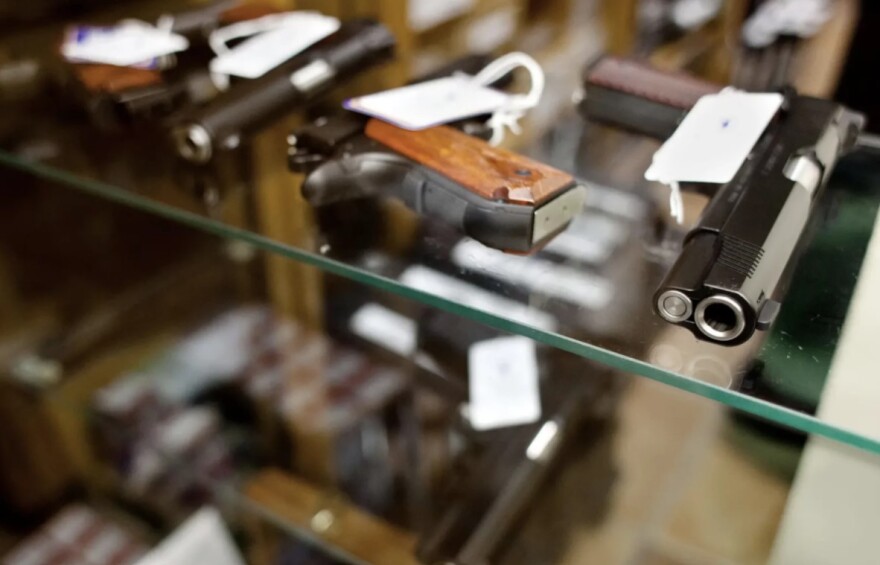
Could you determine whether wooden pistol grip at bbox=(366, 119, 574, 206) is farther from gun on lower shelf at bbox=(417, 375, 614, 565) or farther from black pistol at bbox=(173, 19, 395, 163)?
gun on lower shelf at bbox=(417, 375, 614, 565)

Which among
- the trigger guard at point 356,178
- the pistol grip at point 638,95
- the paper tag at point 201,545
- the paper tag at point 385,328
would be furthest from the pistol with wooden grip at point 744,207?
the paper tag at point 201,545

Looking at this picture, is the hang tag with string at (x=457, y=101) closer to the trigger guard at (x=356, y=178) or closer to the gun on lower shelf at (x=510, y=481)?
the trigger guard at (x=356, y=178)

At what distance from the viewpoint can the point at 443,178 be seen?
47 cm

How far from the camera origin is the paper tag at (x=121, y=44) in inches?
24.5

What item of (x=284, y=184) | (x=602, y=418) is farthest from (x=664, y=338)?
(x=602, y=418)

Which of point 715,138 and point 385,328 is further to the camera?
point 385,328

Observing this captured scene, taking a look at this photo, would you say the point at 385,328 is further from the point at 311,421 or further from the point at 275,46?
the point at 275,46

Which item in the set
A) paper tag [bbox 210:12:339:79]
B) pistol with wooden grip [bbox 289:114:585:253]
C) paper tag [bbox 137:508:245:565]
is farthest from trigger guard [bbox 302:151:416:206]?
paper tag [bbox 137:508:245:565]

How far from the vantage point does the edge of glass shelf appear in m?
0.36

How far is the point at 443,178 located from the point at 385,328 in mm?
335

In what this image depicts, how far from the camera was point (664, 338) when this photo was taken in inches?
15.4

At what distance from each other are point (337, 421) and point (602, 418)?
0.86 feet

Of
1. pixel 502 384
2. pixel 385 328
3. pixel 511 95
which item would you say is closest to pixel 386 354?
pixel 385 328

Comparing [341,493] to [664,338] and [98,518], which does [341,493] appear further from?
[664,338]
